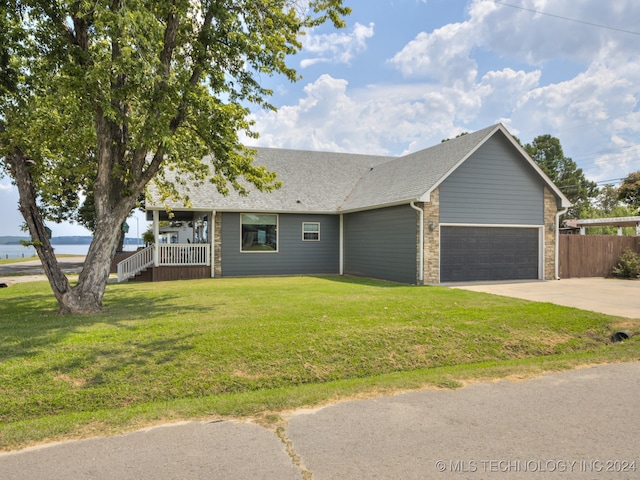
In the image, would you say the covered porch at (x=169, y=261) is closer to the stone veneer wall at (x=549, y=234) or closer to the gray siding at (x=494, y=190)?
the gray siding at (x=494, y=190)

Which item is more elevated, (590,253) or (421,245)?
(421,245)

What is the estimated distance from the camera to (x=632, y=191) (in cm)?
3453

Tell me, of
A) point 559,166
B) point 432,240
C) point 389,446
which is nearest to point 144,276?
point 432,240

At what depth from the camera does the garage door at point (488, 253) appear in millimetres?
15367

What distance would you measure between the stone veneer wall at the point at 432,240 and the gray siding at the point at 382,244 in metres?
0.38

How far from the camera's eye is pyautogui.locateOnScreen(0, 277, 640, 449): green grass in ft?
15.4

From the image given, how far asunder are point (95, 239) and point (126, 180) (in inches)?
56.7

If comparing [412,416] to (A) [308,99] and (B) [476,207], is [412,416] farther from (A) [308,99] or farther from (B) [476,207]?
(A) [308,99]

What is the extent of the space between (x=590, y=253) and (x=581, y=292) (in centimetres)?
650

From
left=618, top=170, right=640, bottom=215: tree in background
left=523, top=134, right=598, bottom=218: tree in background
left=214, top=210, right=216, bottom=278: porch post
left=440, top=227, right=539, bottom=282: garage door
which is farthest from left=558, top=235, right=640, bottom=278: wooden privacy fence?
left=523, top=134, right=598, bottom=218: tree in background

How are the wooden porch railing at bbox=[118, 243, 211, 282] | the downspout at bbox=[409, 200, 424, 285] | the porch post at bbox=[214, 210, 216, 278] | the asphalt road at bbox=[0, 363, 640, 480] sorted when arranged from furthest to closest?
the porch post at bbox=[214, 210, 216, 278], the wooden porch railing at bbox=[118, 243, 211, 282], the downspout at bbox=[409, 200, 424, 285], the asphalt road at bbox=[0, 363, 640, 480]

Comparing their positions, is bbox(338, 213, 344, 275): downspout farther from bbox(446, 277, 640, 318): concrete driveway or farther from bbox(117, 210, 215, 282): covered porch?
bbox(446, 277, 640, 318): concrete driveway

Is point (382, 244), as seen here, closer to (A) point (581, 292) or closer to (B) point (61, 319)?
(A) point (581, 292)

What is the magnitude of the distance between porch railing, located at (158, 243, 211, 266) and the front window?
4.98 ft
